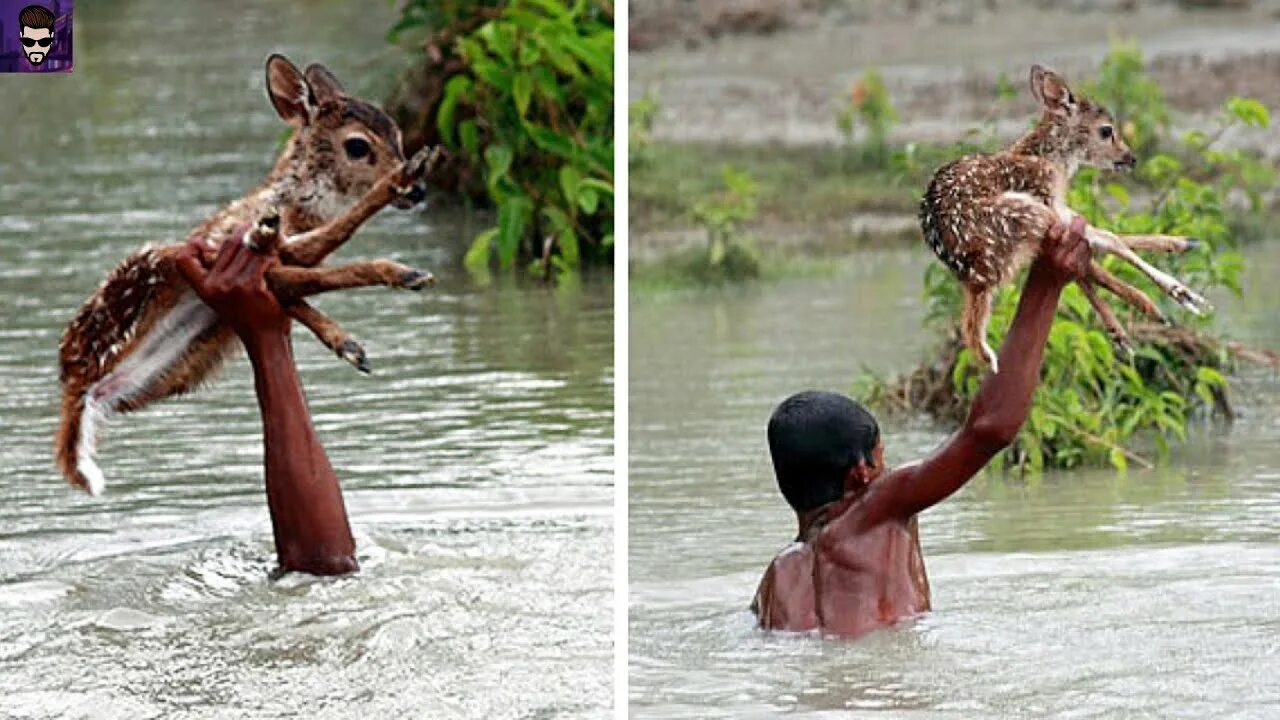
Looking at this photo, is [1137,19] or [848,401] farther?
[1137,19]

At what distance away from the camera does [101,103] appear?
1041cm

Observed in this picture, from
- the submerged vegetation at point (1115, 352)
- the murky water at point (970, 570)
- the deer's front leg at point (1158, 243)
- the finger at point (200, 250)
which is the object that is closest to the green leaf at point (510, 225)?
the murky water at point (970, 570)

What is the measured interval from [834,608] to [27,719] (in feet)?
4.47

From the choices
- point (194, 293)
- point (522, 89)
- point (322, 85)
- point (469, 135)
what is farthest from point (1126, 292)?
point (469, 135)

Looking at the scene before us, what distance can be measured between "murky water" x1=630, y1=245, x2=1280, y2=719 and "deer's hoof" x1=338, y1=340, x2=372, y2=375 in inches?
28.4

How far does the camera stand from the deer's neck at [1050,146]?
471 cm

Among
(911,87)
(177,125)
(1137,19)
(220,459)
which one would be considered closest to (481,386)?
(220,459)

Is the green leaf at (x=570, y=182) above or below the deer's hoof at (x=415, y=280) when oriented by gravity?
below

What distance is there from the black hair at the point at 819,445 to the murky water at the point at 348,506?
423 millimetres

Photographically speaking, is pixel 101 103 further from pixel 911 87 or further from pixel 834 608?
pixel 834 608

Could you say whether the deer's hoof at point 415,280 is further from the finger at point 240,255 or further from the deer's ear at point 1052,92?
the deer's ear at point 1052,92

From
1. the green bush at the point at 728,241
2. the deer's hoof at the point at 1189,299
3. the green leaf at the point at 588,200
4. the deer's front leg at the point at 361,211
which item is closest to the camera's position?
Answer: the deer's hoof at the point at 1189,299

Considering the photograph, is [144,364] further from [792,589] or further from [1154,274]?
[1154,274]

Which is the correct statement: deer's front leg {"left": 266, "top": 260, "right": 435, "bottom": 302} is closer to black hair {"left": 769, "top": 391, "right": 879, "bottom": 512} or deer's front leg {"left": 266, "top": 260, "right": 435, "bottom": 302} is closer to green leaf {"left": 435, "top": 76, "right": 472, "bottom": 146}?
black hair {"left": 769, "top": 391, "right": 879, "bottom": 512}
